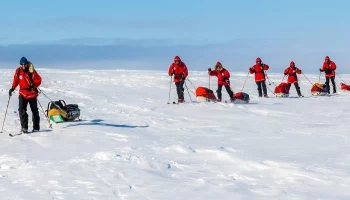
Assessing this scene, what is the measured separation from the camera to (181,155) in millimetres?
10547

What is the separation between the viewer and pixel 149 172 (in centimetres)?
907

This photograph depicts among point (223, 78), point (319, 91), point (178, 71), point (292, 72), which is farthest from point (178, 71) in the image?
point (319, 91)

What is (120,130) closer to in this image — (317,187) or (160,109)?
(160,109)

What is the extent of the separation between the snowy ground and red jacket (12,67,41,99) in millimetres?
1033

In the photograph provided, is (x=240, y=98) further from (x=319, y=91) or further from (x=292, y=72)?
(x=319, y=91)

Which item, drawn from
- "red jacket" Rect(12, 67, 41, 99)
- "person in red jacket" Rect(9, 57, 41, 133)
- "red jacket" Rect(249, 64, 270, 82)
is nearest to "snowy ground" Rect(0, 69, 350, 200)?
"person in red jacket" Rect(9, 57, 41, 133)

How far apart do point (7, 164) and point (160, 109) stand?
32.2ft

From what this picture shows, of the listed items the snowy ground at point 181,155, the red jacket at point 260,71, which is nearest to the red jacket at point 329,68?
the red jacket at point 260,71

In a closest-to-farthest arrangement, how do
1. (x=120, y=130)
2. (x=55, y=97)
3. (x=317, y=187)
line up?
1. (x=317, y=187)
2. (x=120, y=130)
3. (x=55, y=97)

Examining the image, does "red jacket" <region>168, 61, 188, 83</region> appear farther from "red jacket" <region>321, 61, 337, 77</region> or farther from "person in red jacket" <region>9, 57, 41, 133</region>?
"red jacket" <region>321, 61, 337, 77</region>

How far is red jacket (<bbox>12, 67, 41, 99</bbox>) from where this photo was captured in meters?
13.4

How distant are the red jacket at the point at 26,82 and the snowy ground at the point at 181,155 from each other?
103cm

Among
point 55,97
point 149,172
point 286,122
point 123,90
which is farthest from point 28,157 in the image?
point 123,90

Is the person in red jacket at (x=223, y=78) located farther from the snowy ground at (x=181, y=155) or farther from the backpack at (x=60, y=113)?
the backpack at (x=60, y=113)
